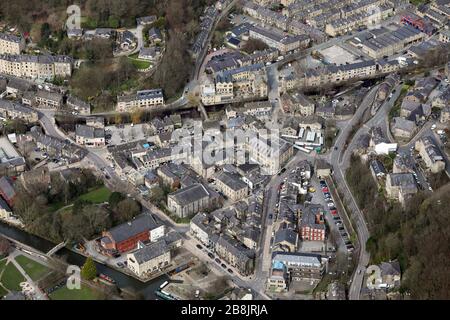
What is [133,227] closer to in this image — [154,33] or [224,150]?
[224,150]

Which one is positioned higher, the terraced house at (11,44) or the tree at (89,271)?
the terraced house at (11,44)

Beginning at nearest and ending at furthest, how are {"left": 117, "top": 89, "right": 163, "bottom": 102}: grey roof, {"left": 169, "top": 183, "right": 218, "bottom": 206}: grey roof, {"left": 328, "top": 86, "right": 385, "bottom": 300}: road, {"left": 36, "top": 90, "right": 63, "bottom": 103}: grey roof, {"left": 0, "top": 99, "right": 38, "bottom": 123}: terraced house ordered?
{"left": 328, "top": 86, "right": 385, "bottom": 300}: road
{"left": 169, "top": 183, "right": 218, "bottom": 206}: grey roof
{"left": 0, "top": 99, "right": 38, "bottom": 123}: terraced house
{"left": 117, "top": 89, "right": 163, "bottom": 102}: grey roof
{"left": 36, "top": 90, "right": 63, "bottom": 103}: grey roof

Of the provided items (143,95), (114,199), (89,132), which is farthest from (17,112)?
(114,199)

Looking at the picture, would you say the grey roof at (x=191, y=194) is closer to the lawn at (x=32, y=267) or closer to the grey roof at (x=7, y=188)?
the lawn at (x=32, y=267)

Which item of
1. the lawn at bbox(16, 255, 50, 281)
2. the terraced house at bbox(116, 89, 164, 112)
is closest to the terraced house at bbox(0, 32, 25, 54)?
the terraced house at bbox(116, 89, 164, 112)

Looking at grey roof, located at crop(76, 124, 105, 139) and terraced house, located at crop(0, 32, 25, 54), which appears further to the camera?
terraced house, located at crop(0, 32, 25, 54)

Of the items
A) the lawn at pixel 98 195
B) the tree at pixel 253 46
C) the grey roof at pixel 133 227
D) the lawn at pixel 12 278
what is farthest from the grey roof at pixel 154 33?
the lawn at pixel 12 278

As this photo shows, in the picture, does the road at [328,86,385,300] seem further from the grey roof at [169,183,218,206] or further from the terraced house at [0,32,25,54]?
the terraced house at [0,32,25,54]
